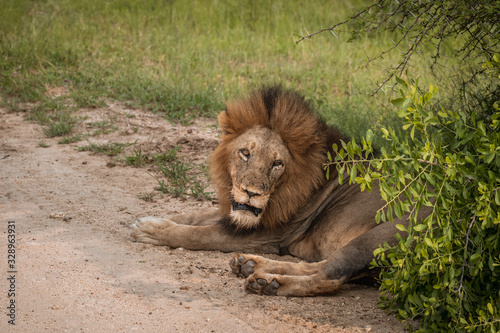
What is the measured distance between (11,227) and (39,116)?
304 centimetres

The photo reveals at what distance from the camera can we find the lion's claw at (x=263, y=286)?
3.58 m

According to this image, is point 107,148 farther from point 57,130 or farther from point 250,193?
point 250,193

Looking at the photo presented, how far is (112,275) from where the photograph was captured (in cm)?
368

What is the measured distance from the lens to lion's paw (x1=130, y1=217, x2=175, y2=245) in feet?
14.5

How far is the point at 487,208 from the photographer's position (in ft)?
8.38

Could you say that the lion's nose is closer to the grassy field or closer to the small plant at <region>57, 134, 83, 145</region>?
the grassy field

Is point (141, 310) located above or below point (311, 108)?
below

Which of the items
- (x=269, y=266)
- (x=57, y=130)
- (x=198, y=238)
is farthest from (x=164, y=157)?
(x=269, y=266)

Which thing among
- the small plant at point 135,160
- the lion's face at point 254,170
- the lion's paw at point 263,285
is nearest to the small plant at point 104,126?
the small plant at point 135,160

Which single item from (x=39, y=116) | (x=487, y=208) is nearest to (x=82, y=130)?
(x=39, y=116)

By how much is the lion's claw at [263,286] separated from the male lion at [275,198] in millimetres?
162

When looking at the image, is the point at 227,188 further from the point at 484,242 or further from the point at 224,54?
the point at 224,54

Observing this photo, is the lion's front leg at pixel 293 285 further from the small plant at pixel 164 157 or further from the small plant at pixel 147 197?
the small plant at pixel 164 157

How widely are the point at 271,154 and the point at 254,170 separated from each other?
0.67 ft
